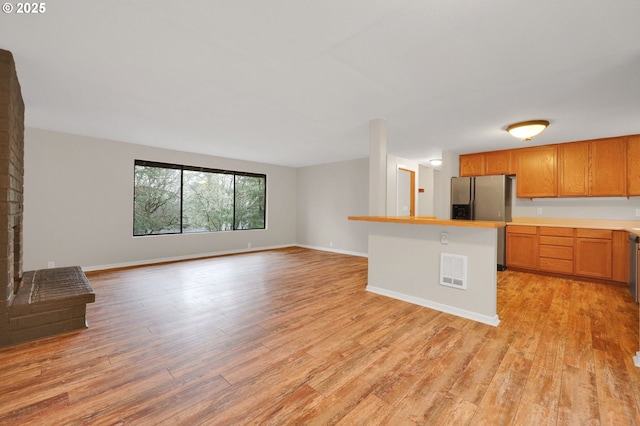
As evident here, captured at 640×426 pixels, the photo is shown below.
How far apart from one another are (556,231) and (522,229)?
0.48 metres

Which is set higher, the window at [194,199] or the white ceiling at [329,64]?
the white ceiling at [329,64]

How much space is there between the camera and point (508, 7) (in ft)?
5.43

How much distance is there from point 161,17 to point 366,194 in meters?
5.44

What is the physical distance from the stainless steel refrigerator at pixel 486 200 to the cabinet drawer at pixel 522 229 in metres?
0.14

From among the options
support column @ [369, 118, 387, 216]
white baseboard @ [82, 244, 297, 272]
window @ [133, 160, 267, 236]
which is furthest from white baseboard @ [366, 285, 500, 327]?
window @ [133, 160, 267, 236]

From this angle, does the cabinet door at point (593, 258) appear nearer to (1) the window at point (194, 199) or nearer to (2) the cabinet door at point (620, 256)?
(2) the cabinet door at point (620, 256)

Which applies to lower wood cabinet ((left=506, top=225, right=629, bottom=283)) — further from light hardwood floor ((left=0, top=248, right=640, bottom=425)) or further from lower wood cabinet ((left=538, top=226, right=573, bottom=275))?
light hardwood floor ((left=0, top=248, right=640, bottom=425))

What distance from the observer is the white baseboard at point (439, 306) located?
283 centimetres

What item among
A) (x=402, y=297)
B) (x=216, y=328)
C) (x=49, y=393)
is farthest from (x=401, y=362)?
(x=49, y=393)

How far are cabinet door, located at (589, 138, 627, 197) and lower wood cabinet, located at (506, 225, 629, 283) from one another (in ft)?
2.60

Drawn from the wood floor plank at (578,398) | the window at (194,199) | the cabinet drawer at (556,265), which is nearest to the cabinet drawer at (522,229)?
the cabinet drawer at (556,265)

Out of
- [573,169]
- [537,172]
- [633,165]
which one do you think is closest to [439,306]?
[537,172]

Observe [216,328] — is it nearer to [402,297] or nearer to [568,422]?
[402,297]

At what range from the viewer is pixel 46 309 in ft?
8.02
